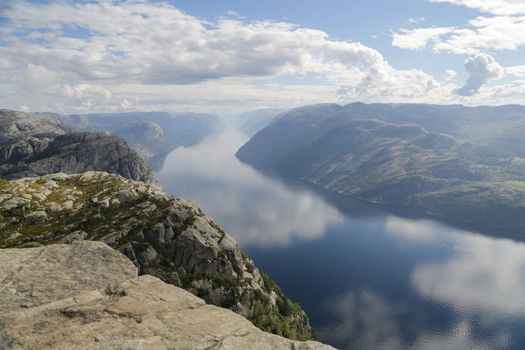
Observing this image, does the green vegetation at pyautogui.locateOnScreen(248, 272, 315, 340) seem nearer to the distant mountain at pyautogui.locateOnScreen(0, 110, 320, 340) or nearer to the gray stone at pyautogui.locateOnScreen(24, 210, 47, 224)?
the distant mountain at pyautogui.locateOnScreen(0, 110, 320, 340)

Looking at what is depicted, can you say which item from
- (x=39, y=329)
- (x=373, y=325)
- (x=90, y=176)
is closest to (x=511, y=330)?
(x=373, y=325)

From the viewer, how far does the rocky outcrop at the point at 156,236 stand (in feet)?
341

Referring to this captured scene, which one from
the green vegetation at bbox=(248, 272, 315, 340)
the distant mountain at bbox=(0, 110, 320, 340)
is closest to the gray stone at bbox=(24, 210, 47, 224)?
the distant mountain at bbox=(0, 110, 320, 340)

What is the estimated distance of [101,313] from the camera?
16.9m

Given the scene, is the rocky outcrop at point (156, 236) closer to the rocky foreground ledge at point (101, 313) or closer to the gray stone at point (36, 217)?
the gray stone at point (36, 217)

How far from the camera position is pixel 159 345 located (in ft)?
50.1

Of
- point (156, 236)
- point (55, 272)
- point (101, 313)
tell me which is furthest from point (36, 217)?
point (101, 313)

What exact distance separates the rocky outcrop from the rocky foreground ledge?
80131mm

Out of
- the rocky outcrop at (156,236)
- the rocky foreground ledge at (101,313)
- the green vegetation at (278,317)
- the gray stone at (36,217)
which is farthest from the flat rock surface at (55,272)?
the gray stone at (36,217)

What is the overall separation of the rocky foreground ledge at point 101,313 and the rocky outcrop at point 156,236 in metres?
80.1

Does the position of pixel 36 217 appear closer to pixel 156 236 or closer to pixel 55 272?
pixel 156 236

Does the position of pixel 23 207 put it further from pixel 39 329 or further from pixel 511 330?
pixel 511 330

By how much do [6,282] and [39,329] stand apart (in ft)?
17.8

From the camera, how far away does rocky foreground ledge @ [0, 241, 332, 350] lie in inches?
604
